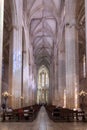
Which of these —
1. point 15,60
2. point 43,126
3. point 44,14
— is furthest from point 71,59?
point 44,14

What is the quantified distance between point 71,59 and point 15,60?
594 cm

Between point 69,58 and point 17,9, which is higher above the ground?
point 17,9

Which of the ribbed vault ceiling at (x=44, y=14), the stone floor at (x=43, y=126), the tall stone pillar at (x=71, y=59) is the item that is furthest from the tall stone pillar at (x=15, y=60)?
the ribbed vault ceiling at (x=44, y=14)

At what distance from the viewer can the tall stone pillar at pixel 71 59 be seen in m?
23.4

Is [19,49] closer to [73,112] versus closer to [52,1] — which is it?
[73,112]

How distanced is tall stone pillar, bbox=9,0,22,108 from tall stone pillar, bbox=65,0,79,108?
5251 mm

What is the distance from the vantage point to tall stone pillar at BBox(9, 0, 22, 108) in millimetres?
24922

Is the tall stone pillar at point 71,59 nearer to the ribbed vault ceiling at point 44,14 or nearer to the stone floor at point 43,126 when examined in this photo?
the stone floor at point 43,126

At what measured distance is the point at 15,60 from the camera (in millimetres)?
25719

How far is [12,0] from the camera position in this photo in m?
24.2

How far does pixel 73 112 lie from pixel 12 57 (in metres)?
10.1

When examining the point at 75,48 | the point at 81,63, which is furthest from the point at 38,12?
the point at 75,48

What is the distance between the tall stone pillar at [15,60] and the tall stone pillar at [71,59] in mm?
5251

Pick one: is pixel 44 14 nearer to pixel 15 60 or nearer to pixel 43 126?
pixel 15 60
